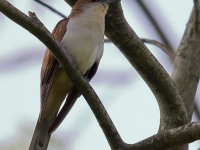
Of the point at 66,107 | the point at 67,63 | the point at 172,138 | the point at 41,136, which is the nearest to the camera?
the point at 172,138

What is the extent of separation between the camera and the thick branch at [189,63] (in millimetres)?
4184

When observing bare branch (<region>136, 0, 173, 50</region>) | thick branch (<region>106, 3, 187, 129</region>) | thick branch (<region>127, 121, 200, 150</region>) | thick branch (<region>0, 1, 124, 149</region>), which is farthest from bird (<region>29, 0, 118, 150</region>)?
thick branch (<region>127, 121, 200, 150</region>)

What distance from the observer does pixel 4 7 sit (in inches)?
119

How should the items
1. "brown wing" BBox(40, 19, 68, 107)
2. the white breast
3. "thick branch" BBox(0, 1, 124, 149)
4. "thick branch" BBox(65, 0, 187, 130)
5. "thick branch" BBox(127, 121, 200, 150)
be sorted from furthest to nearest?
the white breast
"brown wing" BBox(40, 19, 68, 107)
"thick branch" BBox(65, 0, 187, 130)
"thick branch" BBox(0, 1, 124, 149)
"thick branch" BBox(127, 121, 200, 150)

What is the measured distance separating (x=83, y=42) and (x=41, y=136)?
2.85ft

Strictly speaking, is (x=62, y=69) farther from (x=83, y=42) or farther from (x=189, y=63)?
(x=189, y=63)

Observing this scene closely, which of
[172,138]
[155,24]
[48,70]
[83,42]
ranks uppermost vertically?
[155,24]

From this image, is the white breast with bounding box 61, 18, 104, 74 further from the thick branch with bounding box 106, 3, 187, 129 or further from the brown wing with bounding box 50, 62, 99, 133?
the thick branch with bounding box 106, 3, 187, 129

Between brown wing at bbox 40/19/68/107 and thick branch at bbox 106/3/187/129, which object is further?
brown wing at bbox 40/19/68/107

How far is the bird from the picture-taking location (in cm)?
438

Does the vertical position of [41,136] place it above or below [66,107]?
below

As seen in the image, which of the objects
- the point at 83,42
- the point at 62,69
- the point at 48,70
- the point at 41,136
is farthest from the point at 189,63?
the point at 41,136

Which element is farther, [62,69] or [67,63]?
[62,69]

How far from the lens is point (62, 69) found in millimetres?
4414
